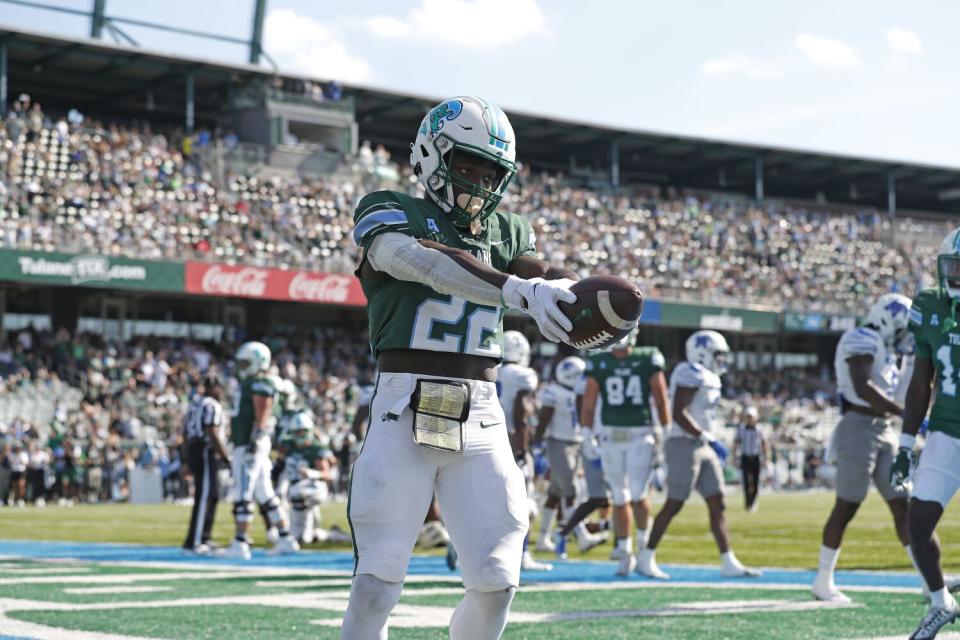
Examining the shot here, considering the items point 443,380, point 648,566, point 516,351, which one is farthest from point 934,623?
point 516,351

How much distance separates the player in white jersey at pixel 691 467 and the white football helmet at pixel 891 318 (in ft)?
5.98

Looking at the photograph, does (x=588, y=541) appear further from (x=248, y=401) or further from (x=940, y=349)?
(x=940, y=349)

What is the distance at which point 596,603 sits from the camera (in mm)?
8188

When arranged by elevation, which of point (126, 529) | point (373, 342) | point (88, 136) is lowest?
point (126, 529)

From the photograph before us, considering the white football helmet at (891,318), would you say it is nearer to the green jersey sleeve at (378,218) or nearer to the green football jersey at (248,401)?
the green jersey sleeve at (378,218)

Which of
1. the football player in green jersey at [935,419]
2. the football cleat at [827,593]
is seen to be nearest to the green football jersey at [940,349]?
the football player in green jersey at [935,419]

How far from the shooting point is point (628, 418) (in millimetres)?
10797

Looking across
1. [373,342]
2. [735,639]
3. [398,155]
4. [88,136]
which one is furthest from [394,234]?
[398,155]

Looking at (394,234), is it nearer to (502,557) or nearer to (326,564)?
(502,557)

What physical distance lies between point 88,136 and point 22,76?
591 centimetres

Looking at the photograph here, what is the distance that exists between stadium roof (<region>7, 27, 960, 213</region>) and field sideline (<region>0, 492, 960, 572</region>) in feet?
52.8

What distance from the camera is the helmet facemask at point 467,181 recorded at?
4.26m

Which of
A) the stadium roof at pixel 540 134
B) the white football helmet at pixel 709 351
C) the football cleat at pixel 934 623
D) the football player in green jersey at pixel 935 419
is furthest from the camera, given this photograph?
the stadium roof at pixel 540 134

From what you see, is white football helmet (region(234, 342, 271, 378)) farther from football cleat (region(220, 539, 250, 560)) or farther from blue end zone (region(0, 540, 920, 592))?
blue end zone (region(0, 540, 920, 592))
